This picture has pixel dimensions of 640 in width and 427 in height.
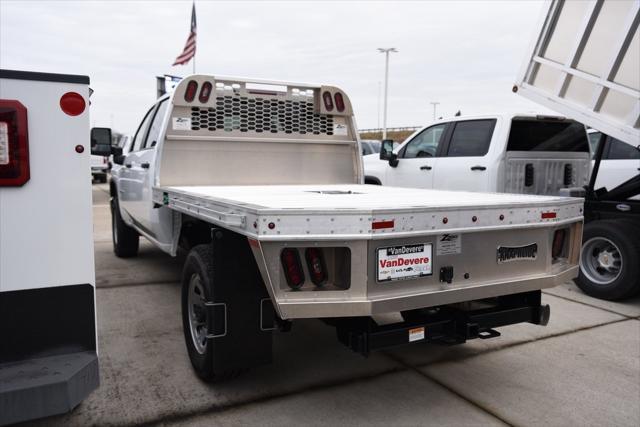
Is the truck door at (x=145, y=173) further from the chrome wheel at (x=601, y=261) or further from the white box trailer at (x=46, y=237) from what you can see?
the chrome wheel at (x=601, y=261)

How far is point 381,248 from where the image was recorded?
2.68 metres

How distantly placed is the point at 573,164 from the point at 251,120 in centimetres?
458

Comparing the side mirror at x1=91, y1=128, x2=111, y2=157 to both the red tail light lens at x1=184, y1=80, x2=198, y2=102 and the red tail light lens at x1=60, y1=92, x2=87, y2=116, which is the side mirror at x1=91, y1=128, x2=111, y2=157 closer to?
the red tail light lens at x1=184, y1=80, x2=198, y2=102

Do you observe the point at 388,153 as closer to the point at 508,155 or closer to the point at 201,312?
the point at 508,155

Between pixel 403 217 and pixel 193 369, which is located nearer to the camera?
pixel 403 217

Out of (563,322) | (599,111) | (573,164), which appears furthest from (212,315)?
(573,164)

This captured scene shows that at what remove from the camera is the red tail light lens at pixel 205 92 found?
484 centimetres

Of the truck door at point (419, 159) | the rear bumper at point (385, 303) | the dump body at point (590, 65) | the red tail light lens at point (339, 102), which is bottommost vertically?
the rear bumper at point (385, 303)

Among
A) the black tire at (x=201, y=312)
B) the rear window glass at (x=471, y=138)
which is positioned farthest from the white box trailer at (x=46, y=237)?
the rear window glass at (x=471, y=138)

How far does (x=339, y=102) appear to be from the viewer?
5441 mm

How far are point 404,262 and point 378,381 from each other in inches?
51.5

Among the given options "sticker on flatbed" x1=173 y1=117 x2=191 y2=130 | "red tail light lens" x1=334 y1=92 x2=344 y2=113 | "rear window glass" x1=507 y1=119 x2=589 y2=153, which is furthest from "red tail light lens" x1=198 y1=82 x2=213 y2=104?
"rear window glass" x1=507 y1=119 x2=589 y2=153

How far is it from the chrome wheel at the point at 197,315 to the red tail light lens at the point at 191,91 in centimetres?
187

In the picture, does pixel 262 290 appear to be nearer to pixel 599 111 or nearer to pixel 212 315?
pixel 212 315
